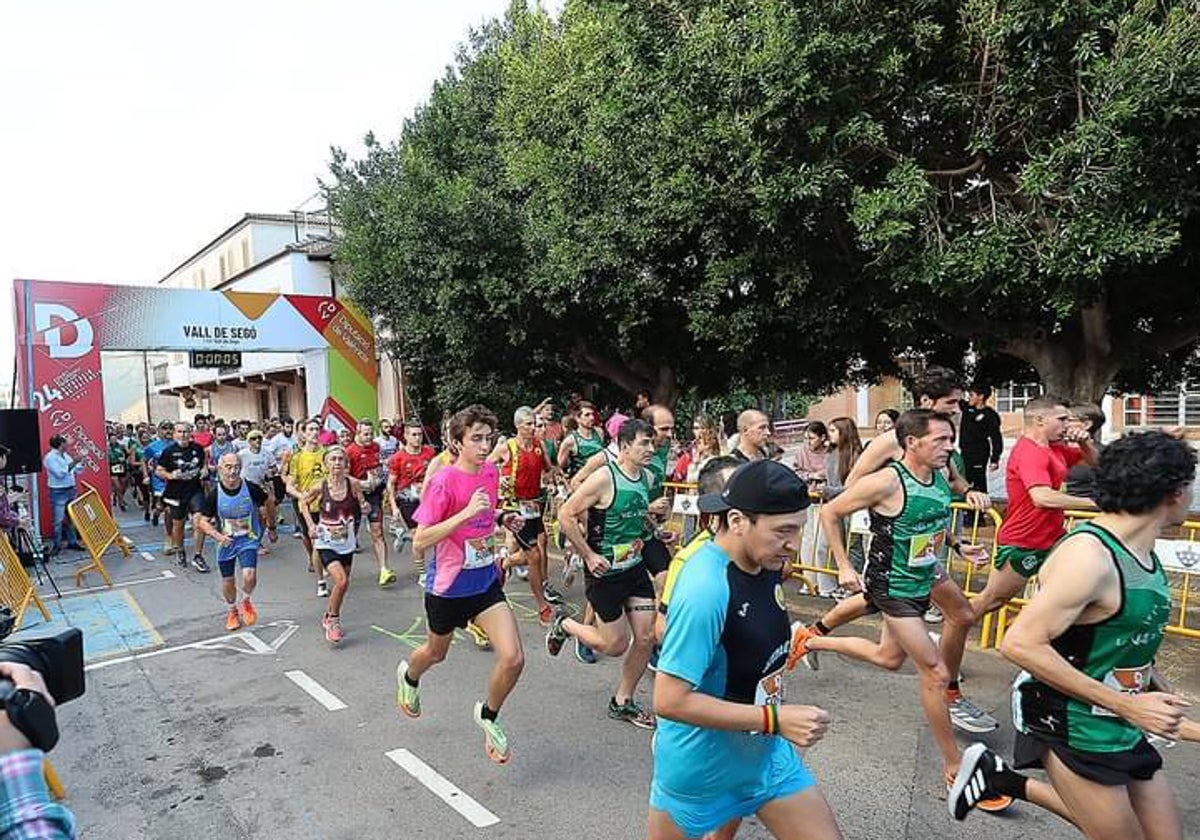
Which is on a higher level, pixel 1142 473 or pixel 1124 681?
pixel 1142 473

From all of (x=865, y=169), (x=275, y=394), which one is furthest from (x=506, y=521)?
(x=275, y=394)

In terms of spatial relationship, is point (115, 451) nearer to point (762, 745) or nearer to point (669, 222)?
point (669, 222)

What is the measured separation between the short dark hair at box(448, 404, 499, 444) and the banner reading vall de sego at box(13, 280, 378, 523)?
12.1 meters

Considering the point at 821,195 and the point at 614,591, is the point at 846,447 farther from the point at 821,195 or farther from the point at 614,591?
the point at 614,591

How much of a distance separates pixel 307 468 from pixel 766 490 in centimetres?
857

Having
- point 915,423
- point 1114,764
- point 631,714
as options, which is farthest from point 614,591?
point 1114,764

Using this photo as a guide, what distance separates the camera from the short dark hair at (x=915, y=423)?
164 inches

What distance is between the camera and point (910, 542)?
4.20 metres

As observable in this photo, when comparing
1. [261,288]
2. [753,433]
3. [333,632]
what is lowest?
[333,632]

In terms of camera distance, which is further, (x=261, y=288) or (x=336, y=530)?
(x=261, y=288)

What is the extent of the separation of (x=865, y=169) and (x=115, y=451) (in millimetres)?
19310

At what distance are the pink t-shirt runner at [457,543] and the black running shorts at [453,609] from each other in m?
0.03

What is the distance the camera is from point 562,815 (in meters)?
3.95

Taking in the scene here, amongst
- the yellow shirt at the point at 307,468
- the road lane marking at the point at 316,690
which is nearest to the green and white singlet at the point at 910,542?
the road lane marking at the point at 316,690
